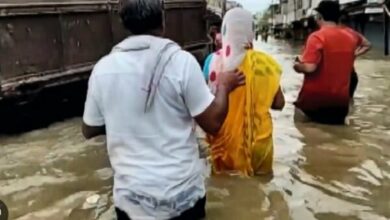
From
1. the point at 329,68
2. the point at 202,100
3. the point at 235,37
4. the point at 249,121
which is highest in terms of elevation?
the point at 235,37

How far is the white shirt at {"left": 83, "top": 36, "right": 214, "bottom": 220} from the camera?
331 centimetres

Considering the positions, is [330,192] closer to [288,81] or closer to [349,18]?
[288,81]

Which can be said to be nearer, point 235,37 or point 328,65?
point 235,37

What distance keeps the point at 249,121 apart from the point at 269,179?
2.41 ft

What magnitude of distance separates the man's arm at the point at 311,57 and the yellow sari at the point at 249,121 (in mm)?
2282

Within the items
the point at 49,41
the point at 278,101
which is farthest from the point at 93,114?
the point at 49,41

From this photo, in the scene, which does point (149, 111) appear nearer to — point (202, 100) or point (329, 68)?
point (202, 100)

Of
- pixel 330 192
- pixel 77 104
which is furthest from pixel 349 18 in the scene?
pixel 330 192

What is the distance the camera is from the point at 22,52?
8609mm

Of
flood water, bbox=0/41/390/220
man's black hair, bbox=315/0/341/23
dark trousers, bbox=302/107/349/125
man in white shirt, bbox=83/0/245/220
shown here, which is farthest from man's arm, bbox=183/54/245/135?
dark trousers, bbox=302/107/349/125

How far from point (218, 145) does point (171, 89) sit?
Result: 2.40m

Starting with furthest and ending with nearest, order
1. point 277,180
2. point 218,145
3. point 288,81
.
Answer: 1. point 288,81
2. point 277,180
3. point 218,145

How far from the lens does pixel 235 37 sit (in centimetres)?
540

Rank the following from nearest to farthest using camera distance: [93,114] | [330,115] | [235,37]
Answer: [93,114], [235,37], [330,115]
